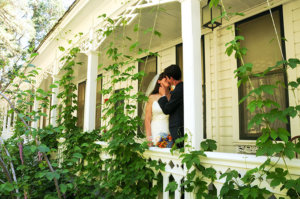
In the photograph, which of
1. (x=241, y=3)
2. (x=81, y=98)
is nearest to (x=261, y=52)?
(x=241, y=3)

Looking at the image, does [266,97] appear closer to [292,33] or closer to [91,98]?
[292,33]

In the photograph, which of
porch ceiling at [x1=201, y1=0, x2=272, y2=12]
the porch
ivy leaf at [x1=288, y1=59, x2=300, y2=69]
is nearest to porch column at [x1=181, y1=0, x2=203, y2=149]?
the porch

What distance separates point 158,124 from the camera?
11.8ft

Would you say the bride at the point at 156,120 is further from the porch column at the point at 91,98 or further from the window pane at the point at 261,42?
the window pane at the point at 261,42

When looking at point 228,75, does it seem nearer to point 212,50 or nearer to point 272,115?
point 212,50

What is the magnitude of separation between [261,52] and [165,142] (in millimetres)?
2441

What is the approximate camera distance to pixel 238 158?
2.10 meters

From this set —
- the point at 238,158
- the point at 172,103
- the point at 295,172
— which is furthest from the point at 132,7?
the point at 295,172

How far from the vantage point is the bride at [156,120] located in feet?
11.5

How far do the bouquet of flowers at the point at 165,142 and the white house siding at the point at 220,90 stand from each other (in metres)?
1.47

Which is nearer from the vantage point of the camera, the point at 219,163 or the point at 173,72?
the point at 219,163

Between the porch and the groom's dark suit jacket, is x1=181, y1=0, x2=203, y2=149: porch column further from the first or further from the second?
the groom's dark suit jacket

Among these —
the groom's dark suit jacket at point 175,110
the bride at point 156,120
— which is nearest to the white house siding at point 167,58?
the bride at point 156,120

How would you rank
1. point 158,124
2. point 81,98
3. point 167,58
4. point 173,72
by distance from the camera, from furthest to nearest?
point 81,98 < point 167,58 < point 158,124 < point 173,72
